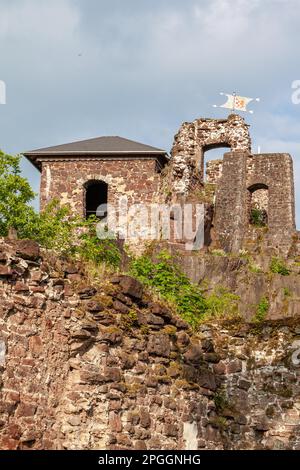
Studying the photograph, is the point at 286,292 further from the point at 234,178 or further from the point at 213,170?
the point at 213,170

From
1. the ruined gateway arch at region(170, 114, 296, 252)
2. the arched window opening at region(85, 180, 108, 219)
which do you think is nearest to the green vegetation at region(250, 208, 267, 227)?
the ruined gateway arch at region(170, 114, 296, 252)

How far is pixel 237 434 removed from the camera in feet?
58.3

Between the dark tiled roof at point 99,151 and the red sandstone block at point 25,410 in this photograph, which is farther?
the dark tiled roof at point 99,151

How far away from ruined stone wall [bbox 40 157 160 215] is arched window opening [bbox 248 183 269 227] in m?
3.19

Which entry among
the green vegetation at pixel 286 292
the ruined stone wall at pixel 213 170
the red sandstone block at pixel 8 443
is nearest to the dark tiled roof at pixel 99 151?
the ruined stone wall at pixel 213 170

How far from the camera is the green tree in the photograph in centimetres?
2977

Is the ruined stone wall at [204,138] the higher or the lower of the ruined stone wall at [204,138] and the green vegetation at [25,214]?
the higher

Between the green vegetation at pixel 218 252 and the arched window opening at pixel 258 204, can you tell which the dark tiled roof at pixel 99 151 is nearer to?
the arched window opening at pixel 258 204

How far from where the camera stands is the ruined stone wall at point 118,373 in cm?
1327

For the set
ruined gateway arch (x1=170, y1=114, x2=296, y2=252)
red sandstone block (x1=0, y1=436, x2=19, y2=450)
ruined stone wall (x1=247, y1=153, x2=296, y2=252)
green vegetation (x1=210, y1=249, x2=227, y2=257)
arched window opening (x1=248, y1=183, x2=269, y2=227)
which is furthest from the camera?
arched window opening (x1=248, y1=183, x2=269, y2=227)

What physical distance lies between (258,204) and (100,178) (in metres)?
5.89

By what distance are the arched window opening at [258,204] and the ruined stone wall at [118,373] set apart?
14.8 metres

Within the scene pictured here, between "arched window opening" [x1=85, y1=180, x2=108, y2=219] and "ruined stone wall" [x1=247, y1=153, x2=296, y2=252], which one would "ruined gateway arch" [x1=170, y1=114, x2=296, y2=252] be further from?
"arched window opening" [x1=85, y1=180, x2=108, y2=219]
